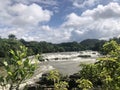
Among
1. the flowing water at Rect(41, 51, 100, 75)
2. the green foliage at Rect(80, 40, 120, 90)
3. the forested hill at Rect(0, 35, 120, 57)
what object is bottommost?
the flowing water at Rect(41, 51, 100, 75)

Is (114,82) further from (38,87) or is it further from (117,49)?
(38,87)

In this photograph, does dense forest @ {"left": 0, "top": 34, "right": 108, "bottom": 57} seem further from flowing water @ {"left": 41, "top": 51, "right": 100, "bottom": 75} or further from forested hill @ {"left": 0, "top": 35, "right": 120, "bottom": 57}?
flowing water @ {"left": 41, "top": 51, "right": 100, "bottom": 75}

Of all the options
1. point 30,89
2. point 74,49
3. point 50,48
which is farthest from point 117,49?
point 74,49

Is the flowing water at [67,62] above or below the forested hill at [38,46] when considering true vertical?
below

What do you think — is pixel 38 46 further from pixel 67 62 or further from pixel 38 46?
pixel 67 62

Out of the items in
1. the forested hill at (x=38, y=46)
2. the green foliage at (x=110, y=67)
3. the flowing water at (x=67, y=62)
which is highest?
the forested hill at (x=38, y=46)

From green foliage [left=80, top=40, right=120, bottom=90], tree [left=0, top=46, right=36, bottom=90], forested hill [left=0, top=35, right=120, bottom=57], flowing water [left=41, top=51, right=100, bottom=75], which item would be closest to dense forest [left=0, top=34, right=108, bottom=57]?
forested hill [left=0, top=35, right=120, bottom=57]

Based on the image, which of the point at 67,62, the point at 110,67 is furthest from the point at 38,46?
the point at 110,67

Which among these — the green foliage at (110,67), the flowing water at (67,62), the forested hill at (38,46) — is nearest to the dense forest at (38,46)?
the forested hill at (38,46)

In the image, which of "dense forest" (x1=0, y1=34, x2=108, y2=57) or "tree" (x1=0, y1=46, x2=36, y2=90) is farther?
"dense forest" (x1=0, y1=34, x2=108, y2=57)

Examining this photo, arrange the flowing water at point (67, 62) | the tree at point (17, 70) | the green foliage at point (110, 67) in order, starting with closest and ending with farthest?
the tree at point (17, 70) < the green foliage at point (110, 67) < the flowing water at point (67, 62)

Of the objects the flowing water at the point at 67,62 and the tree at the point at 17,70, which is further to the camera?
the flowing water at the point at 67,62

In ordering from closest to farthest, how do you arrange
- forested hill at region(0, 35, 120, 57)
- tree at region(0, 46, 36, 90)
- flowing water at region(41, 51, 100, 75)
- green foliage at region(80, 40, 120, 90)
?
tree at region(0, 46, 36, 90), green foliage at region(80, 40, 120, 90), flowing water at region(41, 51, 100, 75), forested hill at region(0, 35, 120, 57)

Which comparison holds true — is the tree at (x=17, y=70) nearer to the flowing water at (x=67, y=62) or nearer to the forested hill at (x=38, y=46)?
the flowing water at (x=67, y=62)
